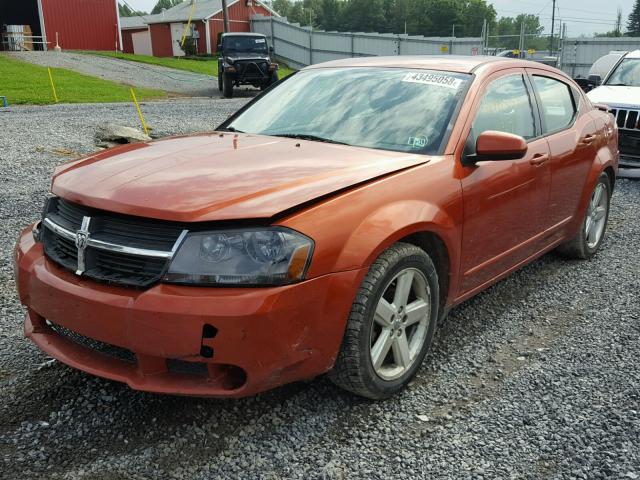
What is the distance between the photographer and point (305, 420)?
2.82m

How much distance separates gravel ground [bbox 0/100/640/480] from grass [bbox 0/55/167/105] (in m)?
15.2

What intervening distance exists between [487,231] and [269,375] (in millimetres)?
1654

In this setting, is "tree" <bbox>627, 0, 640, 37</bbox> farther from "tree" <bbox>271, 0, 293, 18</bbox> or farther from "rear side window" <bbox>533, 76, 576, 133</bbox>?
"rear side window" <bbox>533, 76, 576, 133</bbox>

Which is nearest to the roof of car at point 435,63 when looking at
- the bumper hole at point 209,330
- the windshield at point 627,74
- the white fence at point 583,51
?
the bumper hole at point 209,330

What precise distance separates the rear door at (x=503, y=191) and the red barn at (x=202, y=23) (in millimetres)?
43630

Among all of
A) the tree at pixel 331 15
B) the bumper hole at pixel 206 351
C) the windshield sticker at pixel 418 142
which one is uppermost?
the tree at pixel 331 15

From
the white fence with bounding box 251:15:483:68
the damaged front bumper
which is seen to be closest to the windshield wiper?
the damaged front bumper

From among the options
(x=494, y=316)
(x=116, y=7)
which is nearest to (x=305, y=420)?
(x=494, y=316)

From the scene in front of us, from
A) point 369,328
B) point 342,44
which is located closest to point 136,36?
point 342,44

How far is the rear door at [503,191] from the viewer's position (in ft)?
11.0

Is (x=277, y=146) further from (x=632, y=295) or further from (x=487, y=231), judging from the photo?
(x=632, y=295)

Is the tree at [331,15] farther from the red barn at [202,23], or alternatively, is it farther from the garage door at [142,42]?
the red barn at [202,23]

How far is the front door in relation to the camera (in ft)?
155

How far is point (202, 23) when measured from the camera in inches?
1785
